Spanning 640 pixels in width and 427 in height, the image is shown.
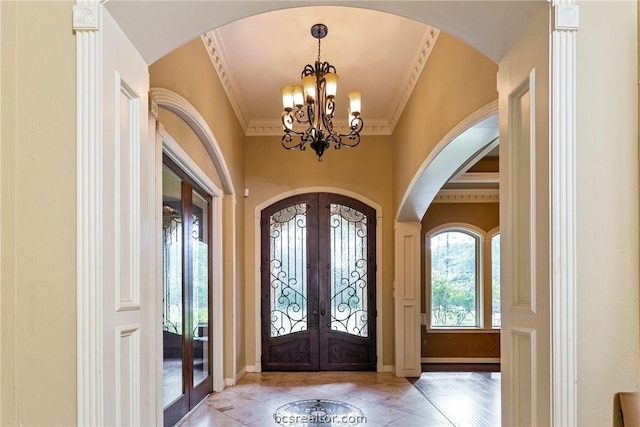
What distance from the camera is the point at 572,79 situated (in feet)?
5.01

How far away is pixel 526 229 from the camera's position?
1.74 m

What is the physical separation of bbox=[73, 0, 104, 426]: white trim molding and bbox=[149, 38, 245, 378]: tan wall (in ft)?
5.24

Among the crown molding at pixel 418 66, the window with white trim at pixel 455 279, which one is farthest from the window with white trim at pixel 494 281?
the crown molding at pixel 418 66

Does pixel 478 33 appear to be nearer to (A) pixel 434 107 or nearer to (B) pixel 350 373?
(A) pixel 434 107

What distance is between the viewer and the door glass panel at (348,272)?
7.24 meters

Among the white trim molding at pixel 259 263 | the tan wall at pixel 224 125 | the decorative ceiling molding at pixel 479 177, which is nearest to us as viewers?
the tan wall at pixel 224 125

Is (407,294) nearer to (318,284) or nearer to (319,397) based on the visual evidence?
(318,284)

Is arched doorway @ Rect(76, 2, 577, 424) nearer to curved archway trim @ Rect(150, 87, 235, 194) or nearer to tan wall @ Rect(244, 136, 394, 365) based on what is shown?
curved archway trim @ Rect(150, 87, 235, 194)

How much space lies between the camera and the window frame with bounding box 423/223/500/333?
8.80 meters

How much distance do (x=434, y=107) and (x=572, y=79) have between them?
10.3 ft

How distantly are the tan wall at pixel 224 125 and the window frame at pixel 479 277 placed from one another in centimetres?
342

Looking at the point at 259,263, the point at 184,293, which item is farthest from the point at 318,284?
the point at 184,293

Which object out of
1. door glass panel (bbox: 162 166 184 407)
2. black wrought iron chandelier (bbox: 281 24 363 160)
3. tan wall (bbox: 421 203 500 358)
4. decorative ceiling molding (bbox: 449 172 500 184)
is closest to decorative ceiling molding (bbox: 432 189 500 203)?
tan wall (bbox: 421 203 500 358)

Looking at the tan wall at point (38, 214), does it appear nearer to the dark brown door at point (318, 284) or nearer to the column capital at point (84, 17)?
the column capital at point (84, 17)
